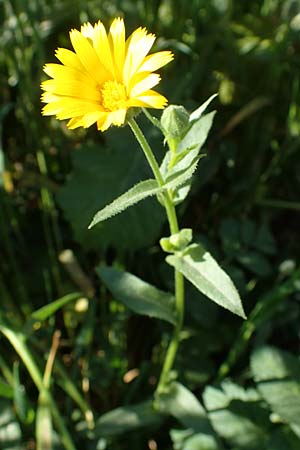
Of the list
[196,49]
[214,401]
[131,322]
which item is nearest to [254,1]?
[196,49]

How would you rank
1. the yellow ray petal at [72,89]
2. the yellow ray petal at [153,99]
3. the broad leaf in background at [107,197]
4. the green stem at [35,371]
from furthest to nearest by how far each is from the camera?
the broad leaf in background at [107,197] → the green stem at [35,371] → the yellow ray petal at [72,89] → the yellow ray petal at [153,99]

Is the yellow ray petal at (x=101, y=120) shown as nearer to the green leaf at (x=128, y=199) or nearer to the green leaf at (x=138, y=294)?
the green leaf at (x=128, y=199)

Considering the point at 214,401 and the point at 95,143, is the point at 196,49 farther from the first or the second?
the point at 214,401

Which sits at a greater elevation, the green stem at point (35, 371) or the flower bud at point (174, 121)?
the flower bud at point (174, 121)

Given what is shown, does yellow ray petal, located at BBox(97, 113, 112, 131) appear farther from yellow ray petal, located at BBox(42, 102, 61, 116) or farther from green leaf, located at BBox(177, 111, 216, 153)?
green leaf, located at BBox(177, 111, 216, 153)

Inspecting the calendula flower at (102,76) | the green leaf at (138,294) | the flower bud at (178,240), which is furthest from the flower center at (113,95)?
the green leaf at (138,294)

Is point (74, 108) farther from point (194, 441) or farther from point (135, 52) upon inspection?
point (194, 441)
